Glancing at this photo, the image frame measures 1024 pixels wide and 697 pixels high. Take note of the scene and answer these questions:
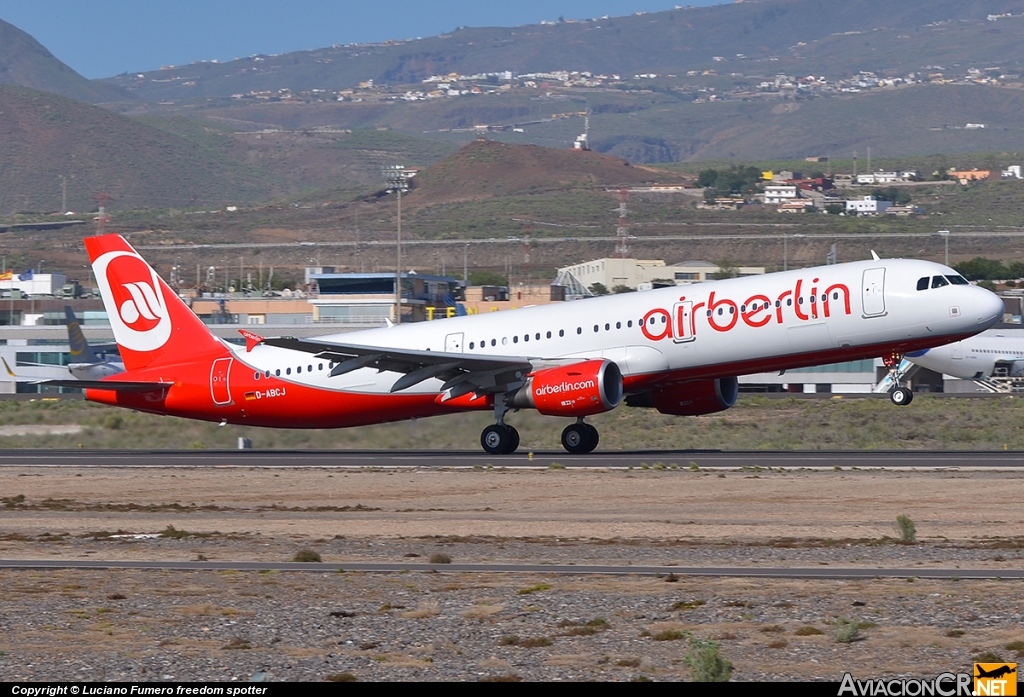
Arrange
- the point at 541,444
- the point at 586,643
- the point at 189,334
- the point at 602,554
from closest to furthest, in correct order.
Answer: the point at 586,643, the point at 602,554, the point at 189,334, the point at 541,444

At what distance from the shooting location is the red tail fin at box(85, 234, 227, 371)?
38.6 m

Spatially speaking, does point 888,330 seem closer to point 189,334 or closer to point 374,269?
point 189,334

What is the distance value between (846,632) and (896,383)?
2157cm

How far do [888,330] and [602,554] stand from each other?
15546 millimetres

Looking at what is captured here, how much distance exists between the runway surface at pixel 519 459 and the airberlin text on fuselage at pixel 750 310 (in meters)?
3.14

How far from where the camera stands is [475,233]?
192 meters

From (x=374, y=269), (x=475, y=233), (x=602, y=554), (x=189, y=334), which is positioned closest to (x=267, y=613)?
(x=602, y=554)

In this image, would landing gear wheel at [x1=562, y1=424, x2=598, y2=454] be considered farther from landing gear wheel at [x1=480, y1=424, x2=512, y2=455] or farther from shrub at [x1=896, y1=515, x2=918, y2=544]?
shrub at [x1=896, y1=515, x2=918, y2=544]

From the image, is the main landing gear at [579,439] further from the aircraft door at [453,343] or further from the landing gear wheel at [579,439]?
the aircraft door at [453,343]

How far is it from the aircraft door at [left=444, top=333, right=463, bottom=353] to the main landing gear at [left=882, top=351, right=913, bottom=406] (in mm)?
10589

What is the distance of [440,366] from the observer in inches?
1367

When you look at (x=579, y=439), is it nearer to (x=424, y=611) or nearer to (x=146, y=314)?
(x=146, y=314)

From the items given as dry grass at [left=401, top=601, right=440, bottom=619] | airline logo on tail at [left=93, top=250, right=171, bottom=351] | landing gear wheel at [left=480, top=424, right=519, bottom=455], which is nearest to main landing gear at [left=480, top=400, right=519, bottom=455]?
landing gear wheel at [left=480, top=424, right=519, bottom=455]

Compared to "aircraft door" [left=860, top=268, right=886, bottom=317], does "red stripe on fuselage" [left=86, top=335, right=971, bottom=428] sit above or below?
below
